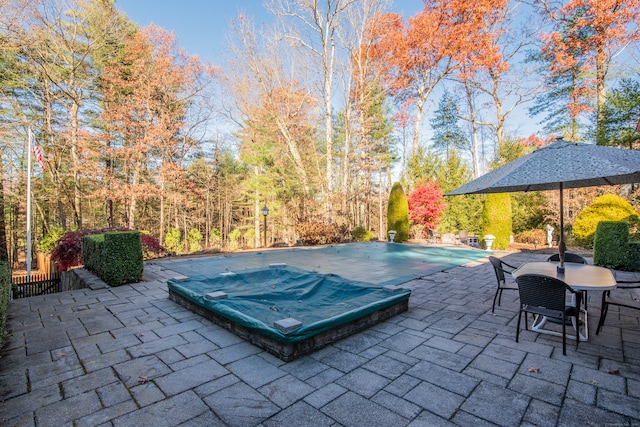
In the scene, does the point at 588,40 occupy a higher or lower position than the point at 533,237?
higher

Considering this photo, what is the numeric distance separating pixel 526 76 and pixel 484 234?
8.86 m

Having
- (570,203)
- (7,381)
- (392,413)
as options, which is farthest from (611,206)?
(7,381)

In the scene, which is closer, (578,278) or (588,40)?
(578,278)

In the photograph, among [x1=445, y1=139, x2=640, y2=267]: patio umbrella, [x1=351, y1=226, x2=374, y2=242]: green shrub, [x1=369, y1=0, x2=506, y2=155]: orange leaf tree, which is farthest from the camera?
[x1=369, y1=0, x2=506, y2=155]: orange leaf tree

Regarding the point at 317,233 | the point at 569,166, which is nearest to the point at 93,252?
the point at 569,166

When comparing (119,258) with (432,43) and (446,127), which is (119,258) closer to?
(432,43)

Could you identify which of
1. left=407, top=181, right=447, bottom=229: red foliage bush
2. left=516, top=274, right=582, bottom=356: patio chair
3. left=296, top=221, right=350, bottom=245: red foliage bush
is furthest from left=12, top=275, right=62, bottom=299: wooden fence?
left=407, top=181, right=447, bottom=229: red foliage bush

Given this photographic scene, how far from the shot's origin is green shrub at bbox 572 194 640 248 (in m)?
7.21

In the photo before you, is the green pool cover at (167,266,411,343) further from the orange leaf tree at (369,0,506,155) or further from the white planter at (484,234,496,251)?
the orange leaf tree at (369,0,506,155)

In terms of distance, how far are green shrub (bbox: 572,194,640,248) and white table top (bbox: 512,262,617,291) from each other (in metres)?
5.64

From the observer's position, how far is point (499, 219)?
30.6 feet

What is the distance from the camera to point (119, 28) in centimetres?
1010

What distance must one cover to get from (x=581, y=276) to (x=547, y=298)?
71 cm

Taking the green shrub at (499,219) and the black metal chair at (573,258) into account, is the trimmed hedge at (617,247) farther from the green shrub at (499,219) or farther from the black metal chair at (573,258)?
the green shrub at (499,219)
